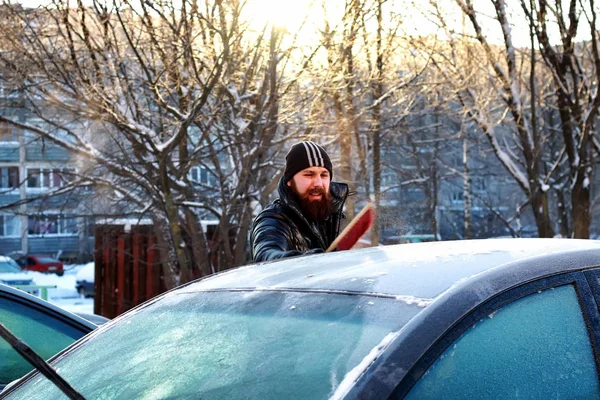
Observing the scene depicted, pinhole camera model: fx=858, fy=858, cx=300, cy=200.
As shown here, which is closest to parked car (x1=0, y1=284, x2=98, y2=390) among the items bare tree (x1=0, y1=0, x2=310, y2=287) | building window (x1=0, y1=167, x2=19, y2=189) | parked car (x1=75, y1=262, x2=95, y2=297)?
bare tree (x1=0, y1=0, x2=310, y2=287)

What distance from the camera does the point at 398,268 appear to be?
7.36ft

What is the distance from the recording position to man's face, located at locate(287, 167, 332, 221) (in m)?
3.93

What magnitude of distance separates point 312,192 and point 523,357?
6.47ft

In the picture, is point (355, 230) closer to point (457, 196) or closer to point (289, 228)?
point (289, 228)

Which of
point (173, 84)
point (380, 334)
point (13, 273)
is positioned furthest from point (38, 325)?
point (13, 273)

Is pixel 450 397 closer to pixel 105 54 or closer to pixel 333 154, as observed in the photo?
pixel 105 54

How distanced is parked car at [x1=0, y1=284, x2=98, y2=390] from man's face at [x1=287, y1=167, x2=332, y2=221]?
147cm

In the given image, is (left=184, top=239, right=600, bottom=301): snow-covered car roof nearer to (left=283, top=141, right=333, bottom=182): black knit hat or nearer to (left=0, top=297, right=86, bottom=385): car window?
(left=283, top=141, right=333, bottom=182): black knit hat

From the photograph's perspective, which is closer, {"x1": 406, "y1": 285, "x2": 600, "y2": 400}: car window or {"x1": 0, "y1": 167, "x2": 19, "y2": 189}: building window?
{"x1": 406, "y1": 285, "x2": 600, "y2": 400}: car window

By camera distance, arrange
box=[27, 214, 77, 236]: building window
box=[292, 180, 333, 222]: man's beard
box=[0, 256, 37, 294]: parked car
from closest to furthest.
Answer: box=[292, 180, 333, 222]: man's beard < box=[27, 214, 77, 236]: building window < box=[0, 256, 37, 294]: parked car

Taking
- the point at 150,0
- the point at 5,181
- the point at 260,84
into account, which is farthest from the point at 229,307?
the point at 5,181

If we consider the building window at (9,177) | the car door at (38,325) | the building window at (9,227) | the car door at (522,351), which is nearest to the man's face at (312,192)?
the car door at (38,325)

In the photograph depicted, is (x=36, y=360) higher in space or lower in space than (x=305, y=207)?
lower

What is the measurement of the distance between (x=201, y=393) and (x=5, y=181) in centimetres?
4171
